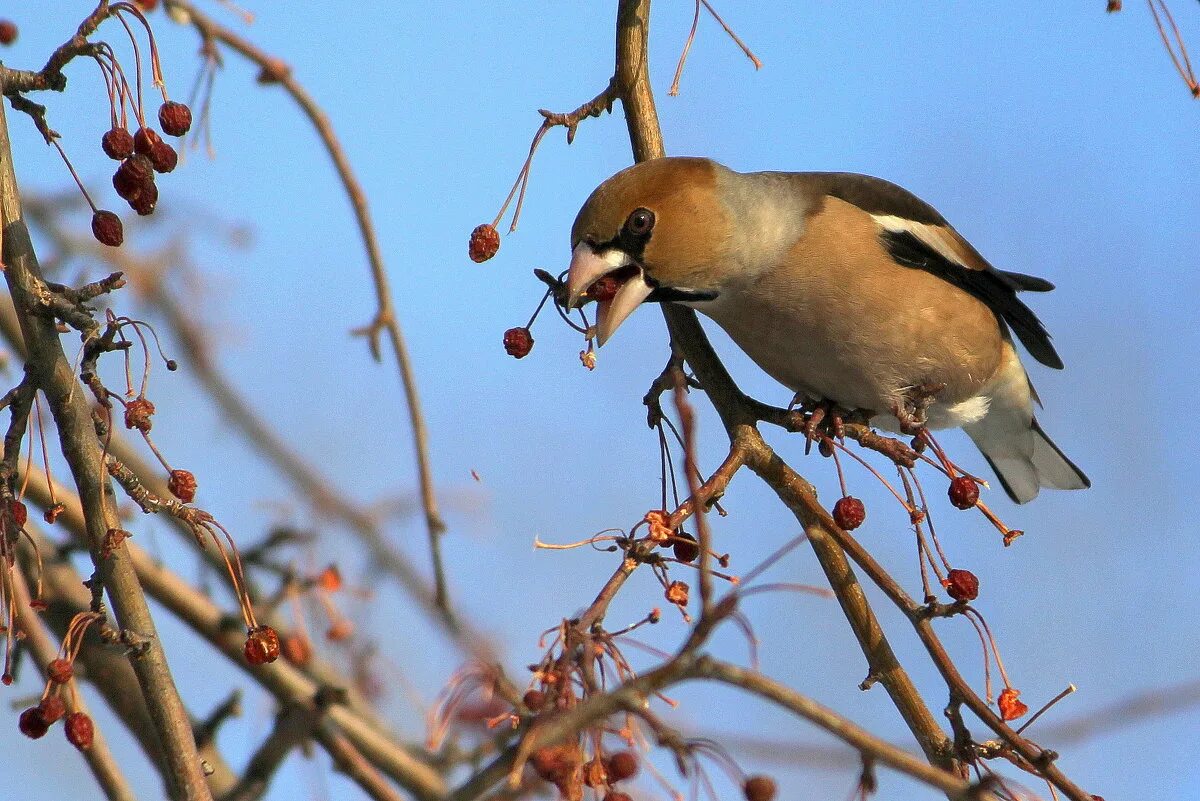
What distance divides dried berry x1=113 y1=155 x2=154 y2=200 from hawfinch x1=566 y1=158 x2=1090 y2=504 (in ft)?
3.28

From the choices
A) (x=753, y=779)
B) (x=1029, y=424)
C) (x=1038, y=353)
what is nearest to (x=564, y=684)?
(x=753, y=779)

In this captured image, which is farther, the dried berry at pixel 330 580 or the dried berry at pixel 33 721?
the dried berry at pixel 330 580

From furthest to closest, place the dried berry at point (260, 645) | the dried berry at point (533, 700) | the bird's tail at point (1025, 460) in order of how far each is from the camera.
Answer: the bird's tail at point (1025, 460)
the dried berry at point (260, 645)
the dried berry at point (533, 700)

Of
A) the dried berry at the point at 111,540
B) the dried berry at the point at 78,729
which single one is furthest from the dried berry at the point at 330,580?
the dried berry at the point at 111,540

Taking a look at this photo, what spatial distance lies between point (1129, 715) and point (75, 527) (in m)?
2.88

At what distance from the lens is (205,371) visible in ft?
15.1

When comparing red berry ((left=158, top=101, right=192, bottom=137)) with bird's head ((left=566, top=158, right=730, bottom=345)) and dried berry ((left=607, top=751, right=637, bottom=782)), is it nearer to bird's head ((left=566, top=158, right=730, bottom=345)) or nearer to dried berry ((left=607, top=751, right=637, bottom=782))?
bird's head ((left=566, top=158, right=730, bottom=345))

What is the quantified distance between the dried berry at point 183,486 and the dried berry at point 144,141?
27.1 inches

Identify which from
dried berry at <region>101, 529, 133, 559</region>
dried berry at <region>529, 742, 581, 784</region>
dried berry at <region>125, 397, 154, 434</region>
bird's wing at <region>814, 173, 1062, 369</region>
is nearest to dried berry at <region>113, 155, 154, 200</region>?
dried berry at <region>125, 397, 154, 434</region>

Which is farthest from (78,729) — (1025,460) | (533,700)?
(1025,460)

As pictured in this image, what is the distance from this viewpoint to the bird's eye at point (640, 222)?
3480 mm

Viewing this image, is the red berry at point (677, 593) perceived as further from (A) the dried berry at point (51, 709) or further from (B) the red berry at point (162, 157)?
(B) the red berry at point (162, 157)

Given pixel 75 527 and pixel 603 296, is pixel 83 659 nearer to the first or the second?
pixel 75 527

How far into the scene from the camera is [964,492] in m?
3.02
